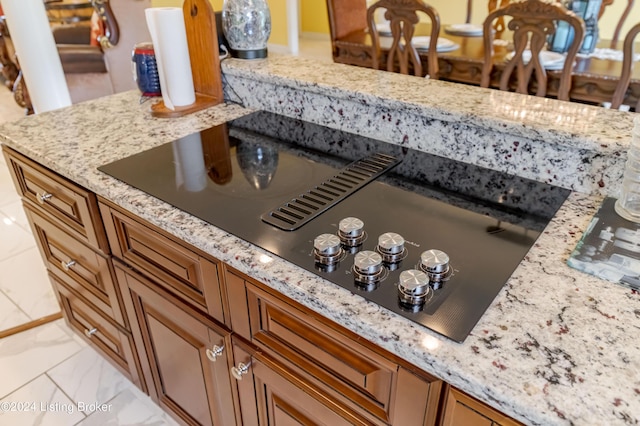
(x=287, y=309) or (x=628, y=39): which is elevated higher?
(x=628, y=39)

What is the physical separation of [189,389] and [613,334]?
963 millimetres

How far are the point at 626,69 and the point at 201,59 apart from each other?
1.62 metres

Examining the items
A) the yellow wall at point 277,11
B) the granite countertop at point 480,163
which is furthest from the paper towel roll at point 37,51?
the yellow wall at point 277,11

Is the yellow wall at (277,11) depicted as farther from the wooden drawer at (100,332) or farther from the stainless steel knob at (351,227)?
the stainless steel knob at (351,227)

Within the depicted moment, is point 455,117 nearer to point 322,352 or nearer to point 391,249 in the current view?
point 391,249

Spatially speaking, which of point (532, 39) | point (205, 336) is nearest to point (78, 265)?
point (205, 336)

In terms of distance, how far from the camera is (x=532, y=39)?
190 centimetres

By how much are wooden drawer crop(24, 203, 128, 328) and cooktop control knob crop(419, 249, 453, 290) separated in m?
0.83

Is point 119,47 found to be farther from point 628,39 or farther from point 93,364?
point 628,39

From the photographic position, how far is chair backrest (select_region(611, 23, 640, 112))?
1776mm

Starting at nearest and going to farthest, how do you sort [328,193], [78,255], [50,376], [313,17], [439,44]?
1. [328,193]
2. [78,255]
3. [50,376]
4. [439,44]
5. [313,17]

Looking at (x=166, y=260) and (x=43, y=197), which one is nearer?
(x=166, y=260)

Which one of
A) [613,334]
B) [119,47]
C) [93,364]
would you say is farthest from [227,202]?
[119,47]

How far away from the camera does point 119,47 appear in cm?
331
